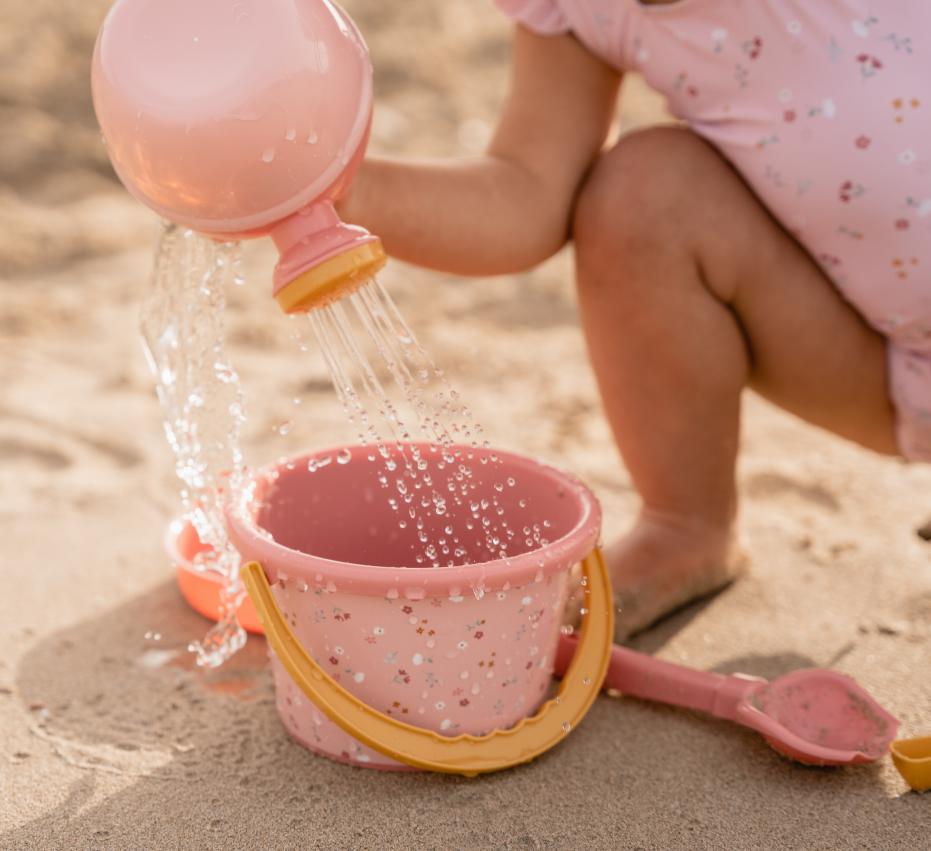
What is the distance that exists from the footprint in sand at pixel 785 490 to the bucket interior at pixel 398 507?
571mm

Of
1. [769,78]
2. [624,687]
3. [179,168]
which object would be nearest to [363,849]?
[624,687]

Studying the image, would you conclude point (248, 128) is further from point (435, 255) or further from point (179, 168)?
point (435, 255)

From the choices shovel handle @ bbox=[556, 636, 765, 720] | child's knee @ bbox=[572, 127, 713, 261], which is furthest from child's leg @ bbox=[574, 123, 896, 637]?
shovel handle @ bbox=[556, 636, 765, 720]

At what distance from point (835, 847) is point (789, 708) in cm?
17

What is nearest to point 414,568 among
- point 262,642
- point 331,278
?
point 331,278

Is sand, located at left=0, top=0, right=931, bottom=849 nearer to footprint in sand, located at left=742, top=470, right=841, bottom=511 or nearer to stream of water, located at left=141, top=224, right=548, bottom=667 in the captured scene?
footprint in sand, located at left=742, top=470, right=841, bottom=511

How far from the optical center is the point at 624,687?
1113mm

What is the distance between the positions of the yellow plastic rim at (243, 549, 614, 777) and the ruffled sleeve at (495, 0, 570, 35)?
693 millimetres

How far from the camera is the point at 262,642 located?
123 centimetres

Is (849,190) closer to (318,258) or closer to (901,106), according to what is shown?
(901,106)

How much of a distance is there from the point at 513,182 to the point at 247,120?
466 mm

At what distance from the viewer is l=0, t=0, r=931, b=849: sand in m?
0.93

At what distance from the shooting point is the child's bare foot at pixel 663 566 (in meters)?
1.24

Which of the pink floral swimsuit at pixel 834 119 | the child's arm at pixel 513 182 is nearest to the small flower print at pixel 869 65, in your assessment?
the pink floral swimsuit at pixel 834 119
